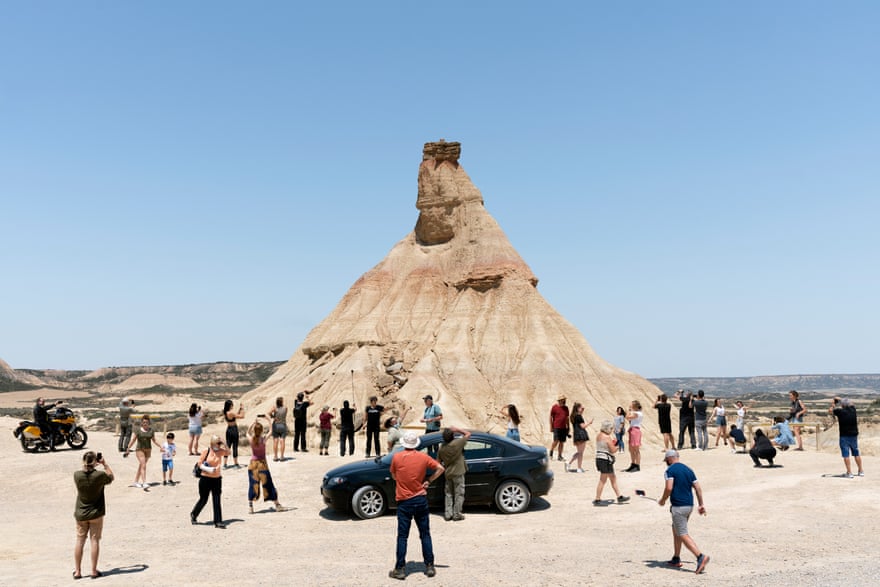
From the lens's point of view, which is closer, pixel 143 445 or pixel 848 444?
pixel 848 444

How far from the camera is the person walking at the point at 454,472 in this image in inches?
502

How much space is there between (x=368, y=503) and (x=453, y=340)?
3204 cm

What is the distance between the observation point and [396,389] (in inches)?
1647

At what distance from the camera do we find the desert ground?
31.4 ft

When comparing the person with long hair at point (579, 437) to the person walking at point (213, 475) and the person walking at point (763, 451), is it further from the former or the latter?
the person walking at point (213, 475)

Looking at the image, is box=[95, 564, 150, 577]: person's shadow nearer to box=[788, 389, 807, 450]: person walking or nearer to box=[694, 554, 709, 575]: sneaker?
box=[694, 554, 709, 575]: sneaker

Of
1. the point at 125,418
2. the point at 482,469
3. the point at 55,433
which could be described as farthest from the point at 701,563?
the point at 55,433

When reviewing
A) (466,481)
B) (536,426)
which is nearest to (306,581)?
(466,481)

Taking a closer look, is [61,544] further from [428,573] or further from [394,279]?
[394,279]

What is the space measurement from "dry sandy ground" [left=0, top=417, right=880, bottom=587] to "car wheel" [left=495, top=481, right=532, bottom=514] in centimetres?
30

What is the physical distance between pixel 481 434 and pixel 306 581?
5547 mm

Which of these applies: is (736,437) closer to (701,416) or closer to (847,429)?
(701,416)

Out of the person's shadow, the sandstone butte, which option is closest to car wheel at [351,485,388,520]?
the person's shadow

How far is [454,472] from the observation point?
12914 millimetres
